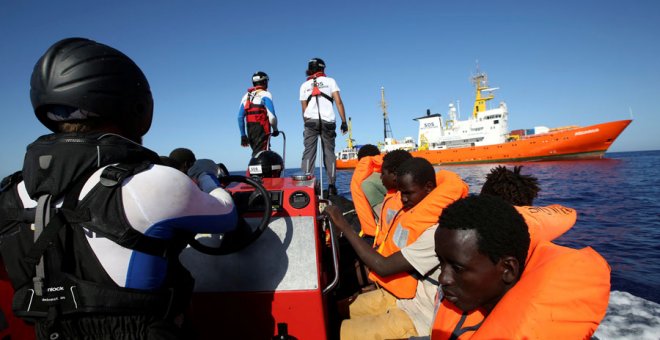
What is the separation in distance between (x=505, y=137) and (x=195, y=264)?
49396mm

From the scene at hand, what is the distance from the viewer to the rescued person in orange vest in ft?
8.09

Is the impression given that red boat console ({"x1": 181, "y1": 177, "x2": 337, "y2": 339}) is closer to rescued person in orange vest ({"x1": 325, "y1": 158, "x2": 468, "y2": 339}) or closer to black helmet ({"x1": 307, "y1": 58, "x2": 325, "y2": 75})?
rescued person in orange vest ({"x1": 325, "y1": 158, "x2": 468, "y2": 339})

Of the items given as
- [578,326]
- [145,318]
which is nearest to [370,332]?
[578,326]

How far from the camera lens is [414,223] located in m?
2.82

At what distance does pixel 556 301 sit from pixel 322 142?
5122 mm

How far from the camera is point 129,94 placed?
4.84 feet

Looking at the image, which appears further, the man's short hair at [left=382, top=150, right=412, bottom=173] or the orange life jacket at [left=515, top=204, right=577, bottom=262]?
the man's short hair at [left=382, top=150, right=412, bottom=173]

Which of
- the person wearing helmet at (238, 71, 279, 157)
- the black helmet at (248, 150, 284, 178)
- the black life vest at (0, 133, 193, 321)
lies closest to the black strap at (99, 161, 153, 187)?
the black life vest at (0, 133, 193, 321)

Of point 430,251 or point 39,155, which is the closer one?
point 39,155

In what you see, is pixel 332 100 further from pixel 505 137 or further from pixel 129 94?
pixel 505 137

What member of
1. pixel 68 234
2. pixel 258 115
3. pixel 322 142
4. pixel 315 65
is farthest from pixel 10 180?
pixel 315 65

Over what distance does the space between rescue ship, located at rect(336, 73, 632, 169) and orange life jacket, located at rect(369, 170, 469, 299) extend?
4288cm

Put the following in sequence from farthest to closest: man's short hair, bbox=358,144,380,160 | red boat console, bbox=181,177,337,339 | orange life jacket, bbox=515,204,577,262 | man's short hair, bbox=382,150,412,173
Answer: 1. man's short hair, bbox=358,144,380,160
2. man's short hair, bbox=382,150,412,173
3. orange life jacket, bbox=515,204,577,262
4. red boat console, bbox=181,177,337,339

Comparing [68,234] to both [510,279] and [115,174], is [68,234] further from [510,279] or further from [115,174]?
[510,279]
